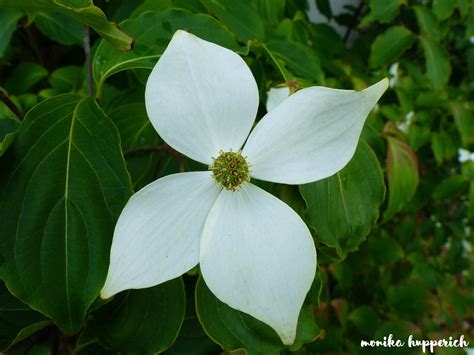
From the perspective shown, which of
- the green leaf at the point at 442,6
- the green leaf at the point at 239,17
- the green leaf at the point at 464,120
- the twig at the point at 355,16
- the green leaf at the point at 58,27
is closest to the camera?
the green leaf at the point at 239,17

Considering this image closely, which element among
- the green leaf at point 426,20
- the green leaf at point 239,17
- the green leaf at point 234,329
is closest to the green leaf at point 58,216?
the green leaf at point 234,329

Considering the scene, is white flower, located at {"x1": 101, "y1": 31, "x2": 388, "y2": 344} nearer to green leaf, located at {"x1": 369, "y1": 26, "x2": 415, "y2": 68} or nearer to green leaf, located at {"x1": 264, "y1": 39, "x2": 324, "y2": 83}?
green leaf, located at {"x1": 264, "y1": 39, "x2": 324, "y2": 83}

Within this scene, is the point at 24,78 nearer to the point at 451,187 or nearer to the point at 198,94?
the point at 198,94

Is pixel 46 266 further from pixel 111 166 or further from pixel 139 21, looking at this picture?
pixel 139 21

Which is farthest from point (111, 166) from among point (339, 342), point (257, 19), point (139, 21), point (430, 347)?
point (430, 347)

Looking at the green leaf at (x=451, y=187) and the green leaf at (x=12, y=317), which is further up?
the green leaf at (x=12, y=317)

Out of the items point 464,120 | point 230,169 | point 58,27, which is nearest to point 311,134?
point 230,169

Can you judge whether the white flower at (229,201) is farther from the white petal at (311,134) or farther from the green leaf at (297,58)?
the green leaf at (297,58)
